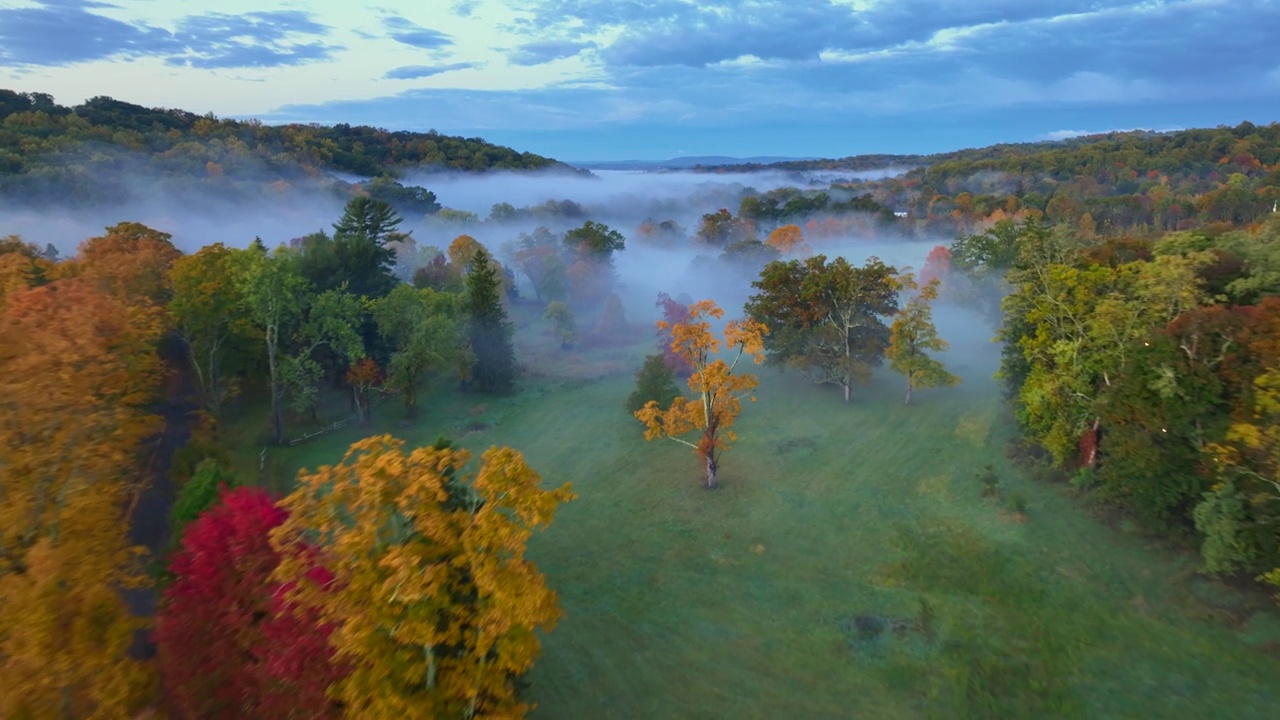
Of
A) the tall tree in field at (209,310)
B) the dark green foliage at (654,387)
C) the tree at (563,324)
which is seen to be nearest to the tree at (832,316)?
the dark green foliage at (654,387)

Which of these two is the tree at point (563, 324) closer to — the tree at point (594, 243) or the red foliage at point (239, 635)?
the tree at point (594, 243)

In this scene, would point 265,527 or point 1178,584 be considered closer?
point 265,527

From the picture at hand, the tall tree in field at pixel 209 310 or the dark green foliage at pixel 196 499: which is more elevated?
the tall tree in field at pixel 209 310

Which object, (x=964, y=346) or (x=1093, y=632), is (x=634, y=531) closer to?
(x=1093, y=632)

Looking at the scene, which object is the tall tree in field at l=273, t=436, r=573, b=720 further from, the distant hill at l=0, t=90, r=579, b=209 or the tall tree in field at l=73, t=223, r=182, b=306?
the distant hill at l=0, t=90, r=579, b=209

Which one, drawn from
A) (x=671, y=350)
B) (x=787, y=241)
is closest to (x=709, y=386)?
(x=671, y=350)

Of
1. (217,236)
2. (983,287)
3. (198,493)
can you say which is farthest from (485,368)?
(217,236)
